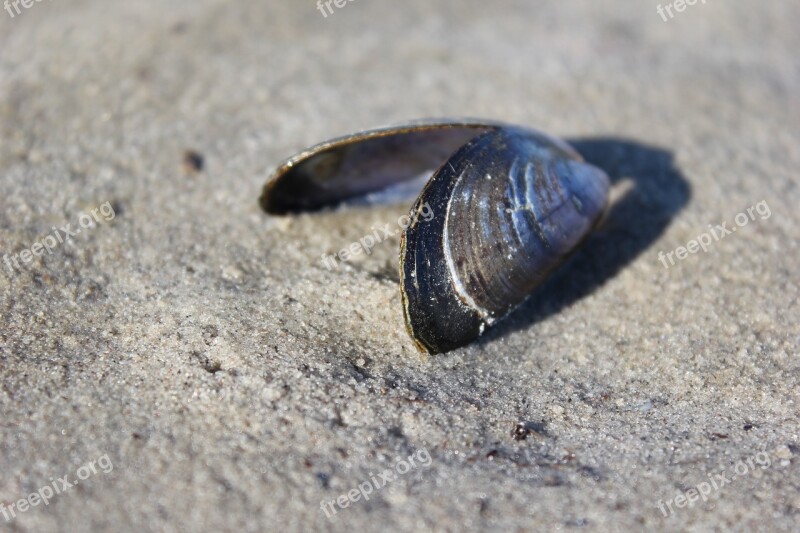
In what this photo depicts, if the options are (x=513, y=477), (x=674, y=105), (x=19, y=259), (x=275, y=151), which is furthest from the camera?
(x=674, y=105)

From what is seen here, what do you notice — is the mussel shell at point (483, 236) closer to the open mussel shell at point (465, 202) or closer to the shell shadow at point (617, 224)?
the open mussel shell at point (465, 202)

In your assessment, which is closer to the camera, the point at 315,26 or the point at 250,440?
the point at 250,440

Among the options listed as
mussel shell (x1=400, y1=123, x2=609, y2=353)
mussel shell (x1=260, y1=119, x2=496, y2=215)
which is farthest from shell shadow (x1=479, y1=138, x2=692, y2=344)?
mussel shell (x1=260, y1=119, x2=496, y2=215)

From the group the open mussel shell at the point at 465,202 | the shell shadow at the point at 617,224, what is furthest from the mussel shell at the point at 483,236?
the shell shadow at the point at 617,224

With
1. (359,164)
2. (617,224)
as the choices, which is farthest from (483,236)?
(617,224)

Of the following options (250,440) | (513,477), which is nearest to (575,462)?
(513,477)

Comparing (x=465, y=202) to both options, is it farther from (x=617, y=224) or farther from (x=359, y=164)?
(x=617, y=224)

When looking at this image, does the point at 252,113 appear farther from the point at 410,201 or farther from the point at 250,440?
the point at 250,440
